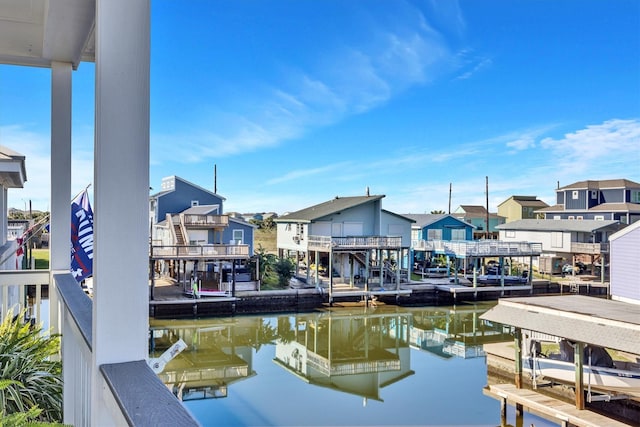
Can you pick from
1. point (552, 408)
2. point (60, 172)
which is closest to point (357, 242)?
point (552, 408)

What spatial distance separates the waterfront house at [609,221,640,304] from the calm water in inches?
161

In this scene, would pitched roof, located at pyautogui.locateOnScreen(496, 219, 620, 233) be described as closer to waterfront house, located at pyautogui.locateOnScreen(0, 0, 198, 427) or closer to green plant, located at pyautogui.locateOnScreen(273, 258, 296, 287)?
green plant, located at pyautogui.locateOnScreen(273, 258, 296, 287)

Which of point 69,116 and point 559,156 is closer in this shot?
point 69,116

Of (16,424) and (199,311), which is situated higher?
(16,424)

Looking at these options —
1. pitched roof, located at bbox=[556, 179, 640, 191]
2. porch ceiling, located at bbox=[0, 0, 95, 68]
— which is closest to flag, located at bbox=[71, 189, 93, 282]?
porch ceiling, located at bbox=[0, 0, 95, 68]

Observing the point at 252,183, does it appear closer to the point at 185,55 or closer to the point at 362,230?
the point at 185,55

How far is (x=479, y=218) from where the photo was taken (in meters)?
41.0

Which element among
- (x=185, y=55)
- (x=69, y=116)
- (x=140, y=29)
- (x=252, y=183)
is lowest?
(x=140, y=29)

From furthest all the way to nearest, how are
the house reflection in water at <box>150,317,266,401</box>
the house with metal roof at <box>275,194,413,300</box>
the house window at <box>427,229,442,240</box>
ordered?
the house window at <box>427,229,442,240</box> → the house with metal roof at <box>275,194,413,300</box> → the house reflection in water at <box>150,317,266,401</box>

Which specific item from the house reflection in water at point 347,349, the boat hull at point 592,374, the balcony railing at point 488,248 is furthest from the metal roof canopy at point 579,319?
the balcony railing at point 488,248

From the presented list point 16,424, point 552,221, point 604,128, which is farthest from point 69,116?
point 604,128

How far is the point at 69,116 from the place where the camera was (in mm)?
2719

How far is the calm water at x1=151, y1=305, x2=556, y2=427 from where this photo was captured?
29.8 feet

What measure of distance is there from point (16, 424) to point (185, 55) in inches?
1096
